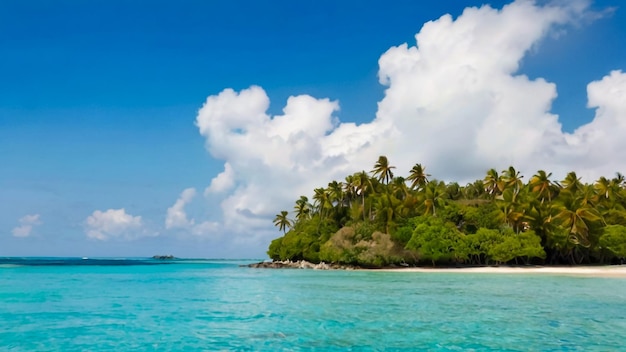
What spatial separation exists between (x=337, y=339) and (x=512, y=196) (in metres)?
63.3

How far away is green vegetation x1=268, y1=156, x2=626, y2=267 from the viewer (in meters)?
68.2

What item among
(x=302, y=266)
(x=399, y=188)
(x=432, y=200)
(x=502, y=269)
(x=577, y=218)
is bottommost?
(x=302, y=266)

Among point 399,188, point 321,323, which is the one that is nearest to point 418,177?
point 399,188

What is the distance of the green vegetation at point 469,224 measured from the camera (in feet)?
224

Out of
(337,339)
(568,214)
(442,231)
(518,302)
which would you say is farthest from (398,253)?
(337,339)

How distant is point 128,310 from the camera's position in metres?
24.0

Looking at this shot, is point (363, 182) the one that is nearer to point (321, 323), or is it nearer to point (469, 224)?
point (469, 224)

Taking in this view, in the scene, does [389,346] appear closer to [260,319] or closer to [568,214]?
[260,319]

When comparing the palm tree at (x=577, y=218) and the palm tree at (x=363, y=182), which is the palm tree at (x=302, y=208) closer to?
the palm tree at (x=363, y=182)

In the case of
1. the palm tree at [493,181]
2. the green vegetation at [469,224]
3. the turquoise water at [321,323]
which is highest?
the palm tree at [493,181]

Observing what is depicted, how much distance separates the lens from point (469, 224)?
75.6 meters

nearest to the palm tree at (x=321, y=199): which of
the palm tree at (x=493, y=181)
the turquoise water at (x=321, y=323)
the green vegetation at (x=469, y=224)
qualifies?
the green vegetation at (x=469, y=224)

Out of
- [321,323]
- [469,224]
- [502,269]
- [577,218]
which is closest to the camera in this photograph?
[321,323]

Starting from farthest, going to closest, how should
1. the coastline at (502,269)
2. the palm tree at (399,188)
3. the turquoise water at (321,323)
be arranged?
the palm tree at (399,188)
the coastline at (502,269)
the turquoise water at (321,323)
